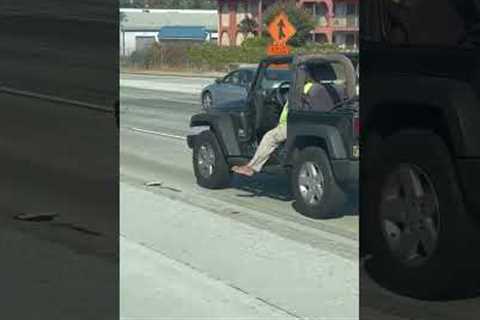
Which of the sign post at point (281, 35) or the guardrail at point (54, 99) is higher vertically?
the sign post at point (281, 35)

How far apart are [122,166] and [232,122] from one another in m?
0.34

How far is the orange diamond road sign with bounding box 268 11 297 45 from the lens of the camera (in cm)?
245

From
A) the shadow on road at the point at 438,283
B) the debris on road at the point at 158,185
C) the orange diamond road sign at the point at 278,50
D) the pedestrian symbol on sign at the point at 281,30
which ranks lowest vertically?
the shadow on road at the point at 438,283

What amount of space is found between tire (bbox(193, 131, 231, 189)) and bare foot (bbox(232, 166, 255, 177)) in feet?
0.09

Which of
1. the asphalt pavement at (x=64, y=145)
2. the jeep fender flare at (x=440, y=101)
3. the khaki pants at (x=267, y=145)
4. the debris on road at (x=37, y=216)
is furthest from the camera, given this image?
the debris on road at (x=37, y=216)

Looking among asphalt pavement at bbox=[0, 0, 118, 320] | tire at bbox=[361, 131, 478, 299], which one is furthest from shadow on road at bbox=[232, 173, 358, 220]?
asphalt pavement at bbox=[0, 0, 118, 320]

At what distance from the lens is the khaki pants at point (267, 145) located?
8.02 feet

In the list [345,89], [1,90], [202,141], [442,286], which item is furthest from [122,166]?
[442,286]

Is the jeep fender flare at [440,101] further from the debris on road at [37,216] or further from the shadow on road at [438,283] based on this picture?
the debris on road at [37,216]

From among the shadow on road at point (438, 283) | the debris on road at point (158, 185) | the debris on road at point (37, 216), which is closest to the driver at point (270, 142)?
the debris on road at point (158, 185)

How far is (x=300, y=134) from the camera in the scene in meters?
2.42

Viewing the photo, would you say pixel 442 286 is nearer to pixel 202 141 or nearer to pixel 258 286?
pixel 258 286

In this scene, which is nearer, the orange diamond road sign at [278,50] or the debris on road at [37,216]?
the orange diamond road sign at [278,50]

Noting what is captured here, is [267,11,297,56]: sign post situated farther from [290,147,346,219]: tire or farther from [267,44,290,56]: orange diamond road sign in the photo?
[290,147,346,219]: tire
